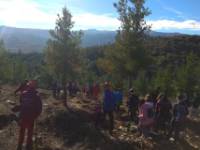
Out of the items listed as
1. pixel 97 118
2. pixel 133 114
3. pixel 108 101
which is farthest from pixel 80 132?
pixel 133 114

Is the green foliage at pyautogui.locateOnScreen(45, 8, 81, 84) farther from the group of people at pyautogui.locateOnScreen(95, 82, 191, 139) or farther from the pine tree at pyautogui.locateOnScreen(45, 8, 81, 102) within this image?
the group of people at pyautogui.locateOnScreen(95, 82, 191, 139)

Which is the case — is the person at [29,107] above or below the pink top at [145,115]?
above

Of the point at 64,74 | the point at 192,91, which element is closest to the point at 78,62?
the point at 64,74

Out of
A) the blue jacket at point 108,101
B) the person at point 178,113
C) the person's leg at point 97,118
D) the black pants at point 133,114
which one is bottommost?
the black pants at point 133,114

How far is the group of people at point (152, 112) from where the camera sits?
12.5 meters

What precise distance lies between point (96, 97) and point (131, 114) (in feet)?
38.3

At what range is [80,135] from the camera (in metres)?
13.3

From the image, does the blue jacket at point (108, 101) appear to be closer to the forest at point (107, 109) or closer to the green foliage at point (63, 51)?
the forest at point (107, 109)

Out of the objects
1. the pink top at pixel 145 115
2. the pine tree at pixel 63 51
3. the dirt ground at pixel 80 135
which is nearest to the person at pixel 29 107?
the dirt ground at pixel 80 135

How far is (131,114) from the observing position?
16.8 m

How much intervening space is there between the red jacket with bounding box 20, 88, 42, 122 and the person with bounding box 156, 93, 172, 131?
5.76 m

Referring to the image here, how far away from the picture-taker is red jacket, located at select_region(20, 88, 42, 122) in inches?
414

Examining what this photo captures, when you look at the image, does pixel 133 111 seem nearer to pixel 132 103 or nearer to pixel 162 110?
pixel 132 103

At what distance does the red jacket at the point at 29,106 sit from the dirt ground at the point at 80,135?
5.02 ft
